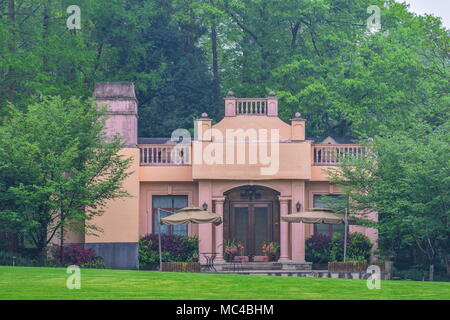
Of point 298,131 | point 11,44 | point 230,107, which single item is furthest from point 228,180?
point 11,44

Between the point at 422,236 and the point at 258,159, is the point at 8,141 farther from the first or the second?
the point at 422,236

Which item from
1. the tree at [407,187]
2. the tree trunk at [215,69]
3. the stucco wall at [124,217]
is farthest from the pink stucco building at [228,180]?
the tree trunk at [215,69]

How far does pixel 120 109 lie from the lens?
→ 36.5m

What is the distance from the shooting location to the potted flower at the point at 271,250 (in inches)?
1464

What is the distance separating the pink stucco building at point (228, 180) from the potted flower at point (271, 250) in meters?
0.48

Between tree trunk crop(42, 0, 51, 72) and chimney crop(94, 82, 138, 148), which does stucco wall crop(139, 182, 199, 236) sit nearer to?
chimney crop(94, 82, 138, 148)

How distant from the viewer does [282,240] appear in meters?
36.8

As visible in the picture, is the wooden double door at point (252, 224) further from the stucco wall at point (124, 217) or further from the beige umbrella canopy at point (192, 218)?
the beige umbrella canopy at point (192, 218)

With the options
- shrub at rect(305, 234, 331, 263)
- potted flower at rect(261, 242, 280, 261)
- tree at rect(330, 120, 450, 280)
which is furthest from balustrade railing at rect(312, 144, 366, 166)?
potted flower at rect(261, 242, 280, 261)

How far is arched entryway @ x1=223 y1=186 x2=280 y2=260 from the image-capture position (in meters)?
37.9

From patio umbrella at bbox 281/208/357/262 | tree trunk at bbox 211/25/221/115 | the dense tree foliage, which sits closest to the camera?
patio umbrella at bbox 281/208/357/262

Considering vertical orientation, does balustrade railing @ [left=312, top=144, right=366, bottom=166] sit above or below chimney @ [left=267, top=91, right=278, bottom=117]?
below

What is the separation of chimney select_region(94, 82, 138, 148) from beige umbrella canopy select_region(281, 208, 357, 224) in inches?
294

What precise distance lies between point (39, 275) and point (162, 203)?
13.9 metres
